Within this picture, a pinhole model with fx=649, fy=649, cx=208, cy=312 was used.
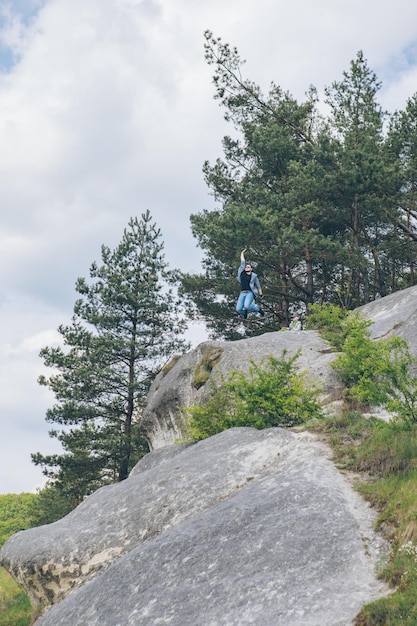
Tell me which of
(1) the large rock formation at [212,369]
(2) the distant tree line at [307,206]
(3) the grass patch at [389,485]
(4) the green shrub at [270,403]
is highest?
(2) the distant tree line at [307,206]

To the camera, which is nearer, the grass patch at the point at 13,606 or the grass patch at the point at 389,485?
the grass patch at the point at 389,485

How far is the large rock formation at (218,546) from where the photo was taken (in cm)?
793

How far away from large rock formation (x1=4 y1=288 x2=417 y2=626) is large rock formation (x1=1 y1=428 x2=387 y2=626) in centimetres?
2

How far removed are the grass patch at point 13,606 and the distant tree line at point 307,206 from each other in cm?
1735

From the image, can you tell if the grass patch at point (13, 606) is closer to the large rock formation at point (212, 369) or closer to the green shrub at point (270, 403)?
the green shrub at point (270, 403)

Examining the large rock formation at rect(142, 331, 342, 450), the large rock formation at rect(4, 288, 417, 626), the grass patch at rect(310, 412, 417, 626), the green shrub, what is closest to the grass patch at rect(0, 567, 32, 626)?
the large rock formation at rect(4, 288, 417, 626)

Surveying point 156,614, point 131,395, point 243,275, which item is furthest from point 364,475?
point 131,395

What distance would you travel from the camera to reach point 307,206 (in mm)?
30016

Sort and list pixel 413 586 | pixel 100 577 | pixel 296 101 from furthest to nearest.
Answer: pixel 296 101, pixel 100 577, pixel 413 586

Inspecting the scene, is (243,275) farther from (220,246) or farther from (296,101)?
(296,101)

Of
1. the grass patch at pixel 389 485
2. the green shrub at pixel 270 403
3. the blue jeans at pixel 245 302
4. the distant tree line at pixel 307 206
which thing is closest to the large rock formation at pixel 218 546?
the grass patch at pixel 389 485

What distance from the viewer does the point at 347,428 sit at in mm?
12742

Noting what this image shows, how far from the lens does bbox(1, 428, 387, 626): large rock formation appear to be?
7.93 metres

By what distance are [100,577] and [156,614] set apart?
80.2 inches
